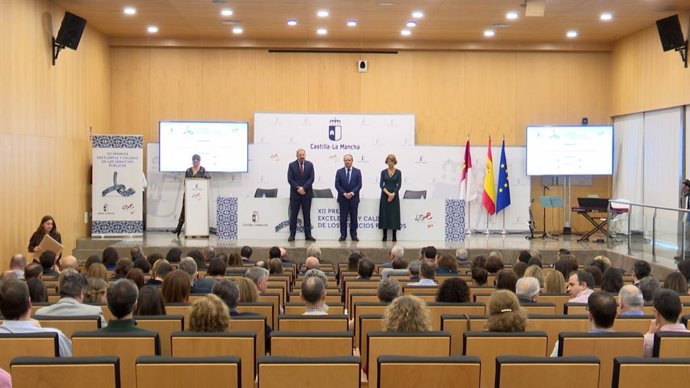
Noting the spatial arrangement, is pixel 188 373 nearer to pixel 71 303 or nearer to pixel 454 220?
pixel 71 303

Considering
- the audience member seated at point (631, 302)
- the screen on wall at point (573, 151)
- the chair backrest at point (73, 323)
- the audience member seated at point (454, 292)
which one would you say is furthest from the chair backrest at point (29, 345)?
the screen on wall at point (573, 151)

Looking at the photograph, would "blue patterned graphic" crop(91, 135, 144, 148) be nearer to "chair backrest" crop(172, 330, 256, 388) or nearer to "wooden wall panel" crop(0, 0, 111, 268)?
"wooden wall panel" crop(0, 0, 111, 268)

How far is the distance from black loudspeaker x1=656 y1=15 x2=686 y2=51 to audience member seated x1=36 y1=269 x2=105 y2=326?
11.4m

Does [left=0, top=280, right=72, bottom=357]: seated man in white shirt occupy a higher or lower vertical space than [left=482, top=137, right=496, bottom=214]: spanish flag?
lower

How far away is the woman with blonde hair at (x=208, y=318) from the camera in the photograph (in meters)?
4.25

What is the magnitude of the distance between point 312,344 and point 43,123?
1043 centimetres

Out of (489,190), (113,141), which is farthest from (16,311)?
(489,190)

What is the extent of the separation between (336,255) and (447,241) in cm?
199

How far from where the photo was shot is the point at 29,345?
393 cm

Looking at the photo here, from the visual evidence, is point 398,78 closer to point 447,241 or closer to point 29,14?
point 447,241

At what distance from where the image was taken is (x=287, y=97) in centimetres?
1722

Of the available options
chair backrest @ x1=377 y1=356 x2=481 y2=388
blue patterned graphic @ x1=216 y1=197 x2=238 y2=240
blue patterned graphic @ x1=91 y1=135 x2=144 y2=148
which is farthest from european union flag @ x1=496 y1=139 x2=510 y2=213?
chair backrest @ x1=377 y1=356 x2=481 y2=388

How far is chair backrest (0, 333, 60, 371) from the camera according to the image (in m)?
3.93

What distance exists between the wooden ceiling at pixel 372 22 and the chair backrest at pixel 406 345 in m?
10.0
